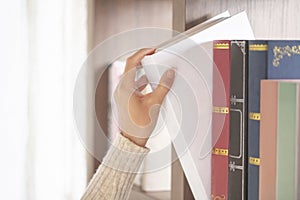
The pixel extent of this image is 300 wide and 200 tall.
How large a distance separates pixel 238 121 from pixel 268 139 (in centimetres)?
6

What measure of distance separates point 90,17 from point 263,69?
0.65m

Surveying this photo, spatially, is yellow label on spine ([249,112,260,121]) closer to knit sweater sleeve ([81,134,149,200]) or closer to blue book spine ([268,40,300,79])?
blue book spine ([268,40,300,79])

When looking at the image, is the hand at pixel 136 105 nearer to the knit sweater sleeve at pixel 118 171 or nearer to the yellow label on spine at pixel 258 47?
the knit sweater sleeve at pixel 118 171

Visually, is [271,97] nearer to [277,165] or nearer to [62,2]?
[277,165]

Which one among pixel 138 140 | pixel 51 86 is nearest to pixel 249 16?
pixel 138 140

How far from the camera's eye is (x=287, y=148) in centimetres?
87

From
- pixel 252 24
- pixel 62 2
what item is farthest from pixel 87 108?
pixel 252 24

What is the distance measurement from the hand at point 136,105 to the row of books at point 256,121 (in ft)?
0.34

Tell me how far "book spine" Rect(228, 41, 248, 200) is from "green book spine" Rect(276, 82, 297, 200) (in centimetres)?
7

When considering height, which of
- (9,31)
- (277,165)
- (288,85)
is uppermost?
(9,31)

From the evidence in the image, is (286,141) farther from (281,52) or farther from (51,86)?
(51,86)

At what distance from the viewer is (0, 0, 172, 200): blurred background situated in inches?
49.7

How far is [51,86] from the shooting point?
1.41 metres

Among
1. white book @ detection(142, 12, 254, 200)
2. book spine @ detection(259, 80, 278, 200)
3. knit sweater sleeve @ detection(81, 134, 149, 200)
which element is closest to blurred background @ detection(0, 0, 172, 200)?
knit sweater sleeve @ detection(81, 134, 149, 200)
